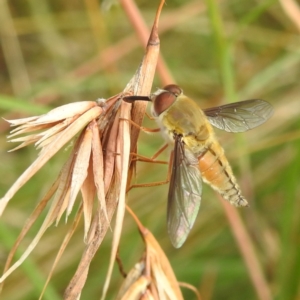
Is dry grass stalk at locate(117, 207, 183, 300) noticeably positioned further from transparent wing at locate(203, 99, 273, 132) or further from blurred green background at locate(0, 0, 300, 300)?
blurred green background at locate(0, 0, 300, 300)

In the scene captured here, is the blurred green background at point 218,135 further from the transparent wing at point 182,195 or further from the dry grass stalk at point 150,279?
the dry grass stalk at point 150,279

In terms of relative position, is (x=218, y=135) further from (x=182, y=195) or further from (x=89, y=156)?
(x=89, y=156)

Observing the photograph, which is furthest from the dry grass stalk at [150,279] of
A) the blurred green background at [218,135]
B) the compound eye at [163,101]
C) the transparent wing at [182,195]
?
the blurred green background at [218,135]

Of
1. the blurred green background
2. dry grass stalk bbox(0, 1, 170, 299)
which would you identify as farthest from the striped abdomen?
dry grass stalk bbox(0, 1, 170, 299)

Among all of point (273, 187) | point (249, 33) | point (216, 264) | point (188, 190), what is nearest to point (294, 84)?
point (249, 33)

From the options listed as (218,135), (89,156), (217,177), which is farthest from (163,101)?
(218,135)
